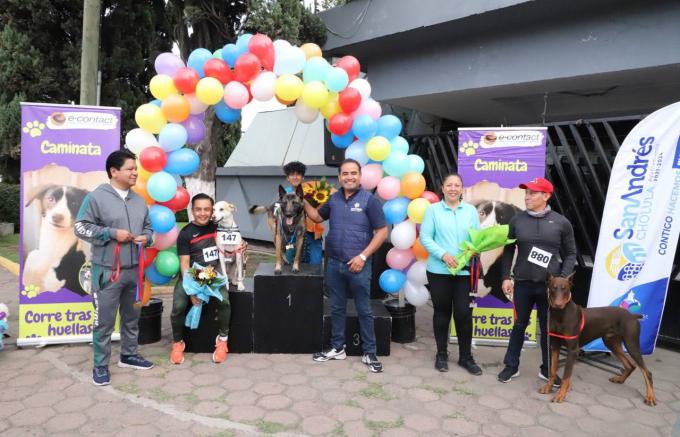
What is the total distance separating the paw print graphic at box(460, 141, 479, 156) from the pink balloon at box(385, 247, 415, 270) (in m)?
1.28

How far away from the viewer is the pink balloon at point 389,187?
5.01 m

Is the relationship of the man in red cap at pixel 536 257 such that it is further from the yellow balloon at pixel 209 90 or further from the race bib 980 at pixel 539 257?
the yellow balloon at pixel 209 90

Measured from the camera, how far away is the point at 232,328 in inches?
188

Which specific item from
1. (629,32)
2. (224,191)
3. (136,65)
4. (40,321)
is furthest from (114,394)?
(224,191)

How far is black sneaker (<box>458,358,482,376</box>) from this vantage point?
4406 mm

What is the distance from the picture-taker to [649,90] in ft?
24.3

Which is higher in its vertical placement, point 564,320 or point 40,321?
point 564,320

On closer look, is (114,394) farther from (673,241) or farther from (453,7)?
(453,7)

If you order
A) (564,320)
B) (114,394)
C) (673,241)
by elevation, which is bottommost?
(114,394)

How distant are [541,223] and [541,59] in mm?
3911

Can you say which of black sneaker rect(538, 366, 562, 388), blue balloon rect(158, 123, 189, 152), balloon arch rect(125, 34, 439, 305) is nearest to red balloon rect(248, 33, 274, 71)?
balloon arch rect(125, 34, 439, 305)

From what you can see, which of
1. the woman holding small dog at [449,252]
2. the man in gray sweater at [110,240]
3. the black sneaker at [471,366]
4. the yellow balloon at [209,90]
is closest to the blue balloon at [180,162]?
the yellow balloon at [209,90]

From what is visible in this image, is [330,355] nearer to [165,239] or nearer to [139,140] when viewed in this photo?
[165,239]

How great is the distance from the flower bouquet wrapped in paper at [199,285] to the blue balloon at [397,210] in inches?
73.6
